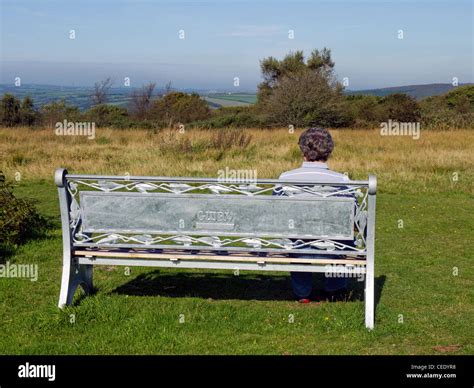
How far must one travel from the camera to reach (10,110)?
38.8m

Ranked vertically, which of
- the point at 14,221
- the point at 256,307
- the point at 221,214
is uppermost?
the point at 221,214

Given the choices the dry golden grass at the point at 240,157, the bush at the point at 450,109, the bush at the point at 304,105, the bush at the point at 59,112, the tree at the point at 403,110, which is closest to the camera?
the dry golden grass at the point at 240,157

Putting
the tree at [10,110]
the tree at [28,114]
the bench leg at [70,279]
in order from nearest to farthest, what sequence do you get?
the bench leg at [70,279] < the tree at [10,110] < the tree at [28,114]

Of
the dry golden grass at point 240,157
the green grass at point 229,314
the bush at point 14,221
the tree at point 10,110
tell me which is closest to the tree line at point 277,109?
the tree at point 10,110

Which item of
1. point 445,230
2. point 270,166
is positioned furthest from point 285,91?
point 445,230

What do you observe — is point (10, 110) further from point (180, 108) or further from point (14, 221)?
point (14, 221)

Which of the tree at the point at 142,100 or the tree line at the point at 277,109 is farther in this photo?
the tree at the point at 142,100

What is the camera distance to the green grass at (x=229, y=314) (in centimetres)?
473

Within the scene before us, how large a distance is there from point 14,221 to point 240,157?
10191 millimetres

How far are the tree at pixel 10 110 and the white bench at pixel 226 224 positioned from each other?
113 ft

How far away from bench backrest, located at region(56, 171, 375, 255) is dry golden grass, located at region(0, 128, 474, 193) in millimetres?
8508

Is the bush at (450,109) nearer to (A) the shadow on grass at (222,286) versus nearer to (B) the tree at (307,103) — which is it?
Result: (B) the tree at (307,103)

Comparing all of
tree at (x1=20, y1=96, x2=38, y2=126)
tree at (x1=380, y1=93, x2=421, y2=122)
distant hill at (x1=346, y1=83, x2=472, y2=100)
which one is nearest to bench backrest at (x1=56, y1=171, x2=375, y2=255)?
tree at (x1=380, y1=93, x2=421, y2=122)

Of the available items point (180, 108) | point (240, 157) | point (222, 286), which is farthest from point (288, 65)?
point (222, 286)
